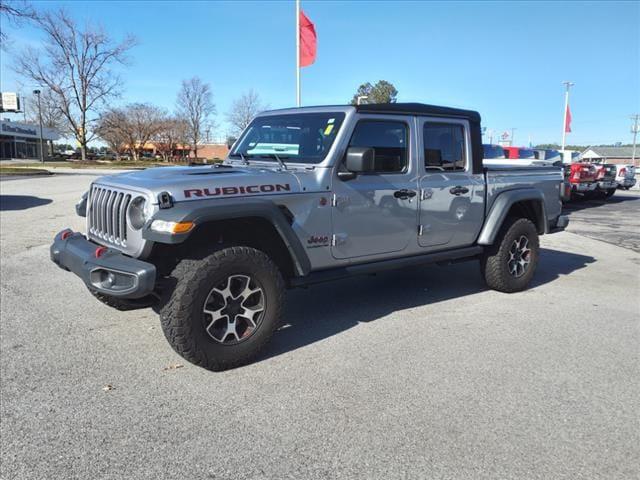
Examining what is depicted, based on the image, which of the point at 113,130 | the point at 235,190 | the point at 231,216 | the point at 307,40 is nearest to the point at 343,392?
the point at 231,216

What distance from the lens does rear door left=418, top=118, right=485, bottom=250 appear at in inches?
192

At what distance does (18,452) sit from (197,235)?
66.4 inches

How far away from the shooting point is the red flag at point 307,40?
15.5 meters

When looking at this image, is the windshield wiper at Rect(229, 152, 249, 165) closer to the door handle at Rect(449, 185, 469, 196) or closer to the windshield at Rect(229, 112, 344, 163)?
the windshield at Rect(229, 112, 344, 163)

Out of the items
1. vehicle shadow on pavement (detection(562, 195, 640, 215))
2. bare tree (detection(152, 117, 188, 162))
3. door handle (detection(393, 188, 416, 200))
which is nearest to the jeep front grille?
door handle (detection(393, 188, 416, 200))

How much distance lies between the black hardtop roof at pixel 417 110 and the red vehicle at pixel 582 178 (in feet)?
41.7

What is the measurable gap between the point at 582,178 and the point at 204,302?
54.9 feet

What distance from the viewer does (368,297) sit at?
5633 mm

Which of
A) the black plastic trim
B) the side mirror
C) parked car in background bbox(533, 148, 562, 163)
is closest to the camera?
the side mirror

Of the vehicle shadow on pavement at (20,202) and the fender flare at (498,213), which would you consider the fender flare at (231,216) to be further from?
the vehicle shadow on pavement at (20,202)

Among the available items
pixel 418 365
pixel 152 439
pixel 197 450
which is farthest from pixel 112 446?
pixel 418 365

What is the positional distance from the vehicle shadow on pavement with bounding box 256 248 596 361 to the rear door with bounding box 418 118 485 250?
791 mm

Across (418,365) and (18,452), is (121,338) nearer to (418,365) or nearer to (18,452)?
(18,452)

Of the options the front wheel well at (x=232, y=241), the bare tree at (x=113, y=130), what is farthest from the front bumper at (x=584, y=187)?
the bare tree at (x=113, y=130)
